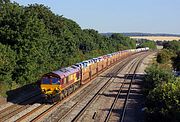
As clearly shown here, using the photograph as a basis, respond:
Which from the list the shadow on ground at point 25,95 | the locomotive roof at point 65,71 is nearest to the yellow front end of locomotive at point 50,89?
the locomotive roof at point 65,71

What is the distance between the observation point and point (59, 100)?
38.5m

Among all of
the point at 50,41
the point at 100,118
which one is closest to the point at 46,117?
the point at 100,118

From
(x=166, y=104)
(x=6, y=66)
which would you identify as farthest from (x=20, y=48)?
(x=166, y=104)

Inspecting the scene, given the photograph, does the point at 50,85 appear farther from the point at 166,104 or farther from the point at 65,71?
the point at 166,104

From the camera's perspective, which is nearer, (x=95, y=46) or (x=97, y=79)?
(x=97, y=79)

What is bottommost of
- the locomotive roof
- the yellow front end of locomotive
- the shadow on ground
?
the shadow on ground

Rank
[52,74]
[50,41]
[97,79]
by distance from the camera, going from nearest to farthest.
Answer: [52,74] → [50,41] → [97,79]

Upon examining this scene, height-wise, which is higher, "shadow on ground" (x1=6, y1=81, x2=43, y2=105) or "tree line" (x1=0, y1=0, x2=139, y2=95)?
"tree line" (x1=0, y1=0, x2=139, y2=95)

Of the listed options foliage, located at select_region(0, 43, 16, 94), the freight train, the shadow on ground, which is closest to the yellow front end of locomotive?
the freight train

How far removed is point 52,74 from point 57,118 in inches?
259

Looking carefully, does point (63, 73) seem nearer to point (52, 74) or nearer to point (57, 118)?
point (52, 74)

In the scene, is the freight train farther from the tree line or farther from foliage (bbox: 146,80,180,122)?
foliage (bbox: 146,80,180,122)

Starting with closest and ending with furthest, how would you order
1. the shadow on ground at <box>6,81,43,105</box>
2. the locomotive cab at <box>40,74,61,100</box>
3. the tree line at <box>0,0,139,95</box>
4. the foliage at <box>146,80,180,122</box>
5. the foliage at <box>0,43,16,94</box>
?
the foliage at <box>146,80,180,122</box>
the locomotive cab at <box>40,74,61,100</box>
the foliage at <box>0,43,16,94</box>
the shadow on ground at <box>6,81,43,105</box>
the tree line at <box>0,0,139,95</box>

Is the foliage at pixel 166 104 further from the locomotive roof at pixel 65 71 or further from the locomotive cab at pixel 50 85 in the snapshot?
the locomotive roof at pixel 65 71
